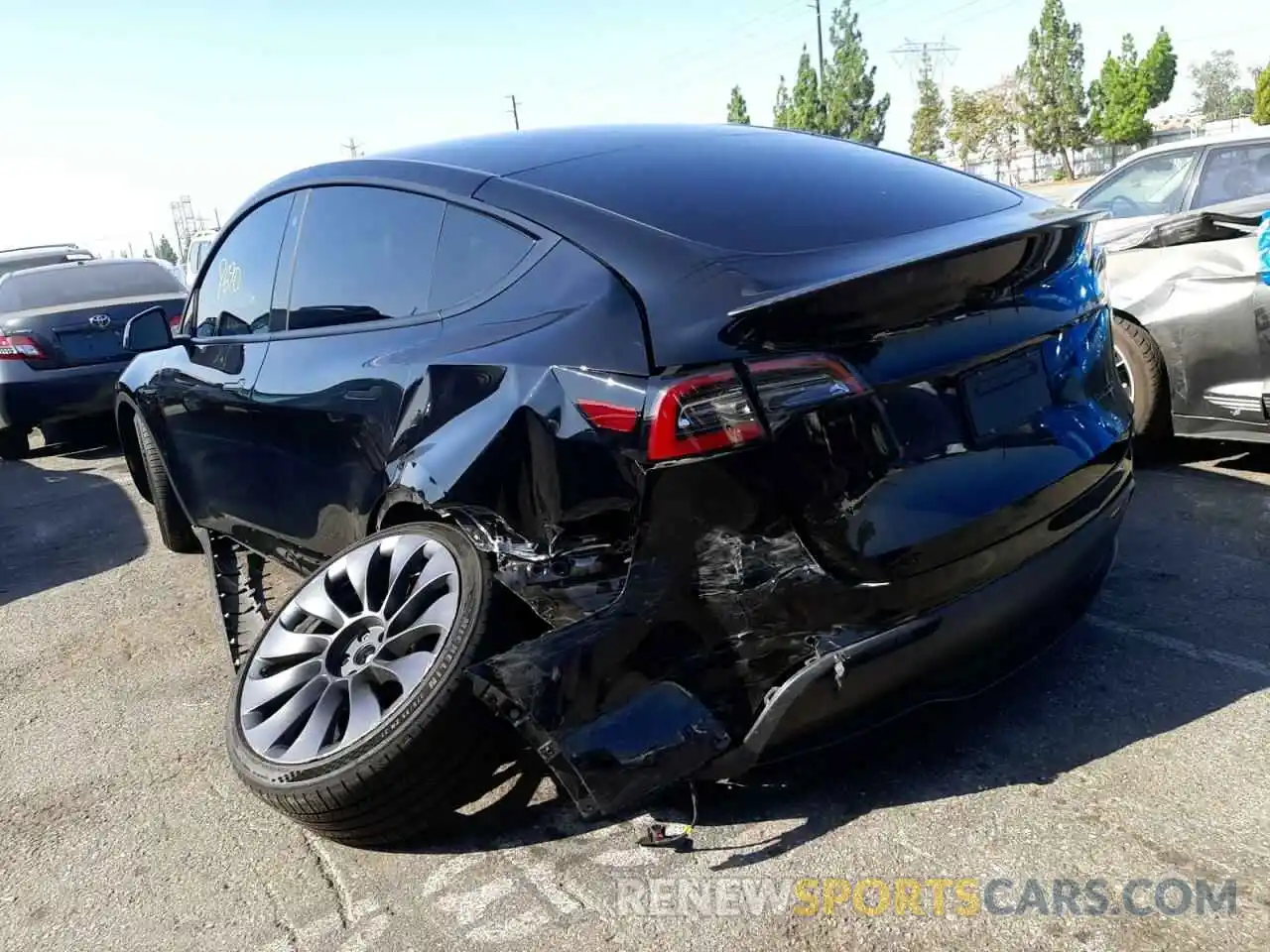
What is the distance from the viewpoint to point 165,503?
5.07 m

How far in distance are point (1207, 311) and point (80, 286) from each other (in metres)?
8.65

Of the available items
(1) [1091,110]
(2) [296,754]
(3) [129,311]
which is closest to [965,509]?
(2) [296,754]

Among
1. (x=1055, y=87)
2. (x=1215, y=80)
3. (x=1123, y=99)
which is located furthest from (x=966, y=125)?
(x=1215, y=80)

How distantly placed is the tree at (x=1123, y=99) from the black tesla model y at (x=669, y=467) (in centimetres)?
6151

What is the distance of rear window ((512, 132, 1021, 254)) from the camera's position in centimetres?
247

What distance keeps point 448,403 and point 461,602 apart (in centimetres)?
49

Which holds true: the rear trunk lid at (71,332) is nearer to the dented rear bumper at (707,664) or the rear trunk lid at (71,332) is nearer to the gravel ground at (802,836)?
the gravel ground at (802,836)

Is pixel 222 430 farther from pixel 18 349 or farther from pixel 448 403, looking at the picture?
pixel 18 349

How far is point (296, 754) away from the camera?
8.33 ft

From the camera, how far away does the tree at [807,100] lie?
194 feet

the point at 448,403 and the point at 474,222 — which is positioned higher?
the point at 474,222

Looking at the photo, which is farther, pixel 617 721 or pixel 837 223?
pixel 837 223

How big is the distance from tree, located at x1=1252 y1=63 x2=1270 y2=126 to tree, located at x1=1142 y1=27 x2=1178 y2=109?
1279 centimetres

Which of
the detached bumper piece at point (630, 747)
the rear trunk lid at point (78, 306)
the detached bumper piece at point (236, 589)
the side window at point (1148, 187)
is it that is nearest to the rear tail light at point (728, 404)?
the detached bumper piece at point (630, 747)
